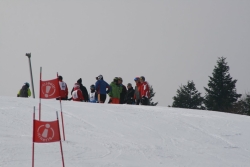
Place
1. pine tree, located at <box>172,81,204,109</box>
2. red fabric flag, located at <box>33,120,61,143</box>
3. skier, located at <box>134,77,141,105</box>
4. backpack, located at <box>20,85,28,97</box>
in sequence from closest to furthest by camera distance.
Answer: red fabric flag, located at <box>33,120,61,143</box>
skier, located at <box>134,77,141,105</box>
backpack, located at <box>20,85,28,97</box>
pine tree, located at <box>172,81,204,109</box>

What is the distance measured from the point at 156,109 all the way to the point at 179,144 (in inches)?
219

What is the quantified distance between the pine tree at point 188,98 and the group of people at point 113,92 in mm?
45495

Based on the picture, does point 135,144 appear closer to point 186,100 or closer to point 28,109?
point 28,109

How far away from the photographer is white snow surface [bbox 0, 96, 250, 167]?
13.8 metres

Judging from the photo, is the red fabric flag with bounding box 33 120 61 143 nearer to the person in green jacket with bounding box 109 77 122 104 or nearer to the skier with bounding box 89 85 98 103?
the person in green jacket with bounding box 109 77 122 104

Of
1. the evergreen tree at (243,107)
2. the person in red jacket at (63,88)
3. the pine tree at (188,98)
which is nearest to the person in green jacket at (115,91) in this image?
the person in red jacket at (63,88)

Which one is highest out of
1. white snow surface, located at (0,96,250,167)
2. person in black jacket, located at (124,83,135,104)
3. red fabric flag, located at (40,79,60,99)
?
person in black jacket, located at (124,83,135,104)

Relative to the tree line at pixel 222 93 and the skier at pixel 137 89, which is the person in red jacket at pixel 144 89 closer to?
the skier at pixel 137 89

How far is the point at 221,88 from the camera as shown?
6341 centimetres

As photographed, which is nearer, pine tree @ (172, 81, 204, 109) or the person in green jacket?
the person in green jacket

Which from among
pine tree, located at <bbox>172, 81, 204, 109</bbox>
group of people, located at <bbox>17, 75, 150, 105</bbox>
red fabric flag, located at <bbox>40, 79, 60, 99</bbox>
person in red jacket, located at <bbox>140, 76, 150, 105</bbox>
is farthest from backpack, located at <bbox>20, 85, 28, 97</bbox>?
pine tree, located at <bbox>172, 81, 204, 109</bbox>

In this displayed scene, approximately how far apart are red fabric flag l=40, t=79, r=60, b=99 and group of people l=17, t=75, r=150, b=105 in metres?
9.00

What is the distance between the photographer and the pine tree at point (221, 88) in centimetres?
6272

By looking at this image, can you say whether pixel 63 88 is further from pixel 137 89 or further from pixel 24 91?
pixel 137 89
